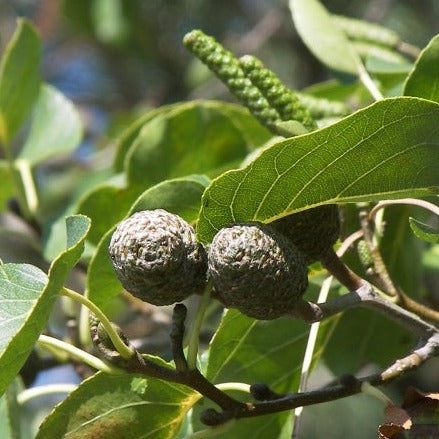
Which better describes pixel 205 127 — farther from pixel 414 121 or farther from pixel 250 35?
pixel 250 35

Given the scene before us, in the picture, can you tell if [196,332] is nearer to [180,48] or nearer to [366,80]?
[366,80]

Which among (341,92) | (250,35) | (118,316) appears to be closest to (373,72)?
(341,92)

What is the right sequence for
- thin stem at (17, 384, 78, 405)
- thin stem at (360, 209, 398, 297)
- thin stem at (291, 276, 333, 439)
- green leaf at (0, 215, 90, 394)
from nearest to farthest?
green leaf at (0, 215, 90, 394) < thin stem at (291, 276, 333, 439) < thin stem at (360, 209, 398, 297) < thin stem at (17, 384, 78, 405)

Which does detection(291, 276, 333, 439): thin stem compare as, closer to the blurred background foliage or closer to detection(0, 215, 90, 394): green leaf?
detection(0, 215, 90, 394): green leaf

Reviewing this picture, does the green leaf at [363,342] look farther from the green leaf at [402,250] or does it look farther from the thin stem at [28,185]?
the thin stem at [28,185]

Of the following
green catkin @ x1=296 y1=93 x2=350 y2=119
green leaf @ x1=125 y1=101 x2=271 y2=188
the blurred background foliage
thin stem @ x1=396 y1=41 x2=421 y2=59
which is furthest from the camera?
the blurred background foliage

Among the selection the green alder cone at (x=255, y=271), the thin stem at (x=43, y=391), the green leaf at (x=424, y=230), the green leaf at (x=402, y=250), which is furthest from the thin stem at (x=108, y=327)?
the green leaf at (x=402, y=250)

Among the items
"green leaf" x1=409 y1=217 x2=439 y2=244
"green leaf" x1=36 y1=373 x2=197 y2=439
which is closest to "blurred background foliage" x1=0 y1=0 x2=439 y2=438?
"green leaf" x1=36 y1=373 x2=197 y2=439
